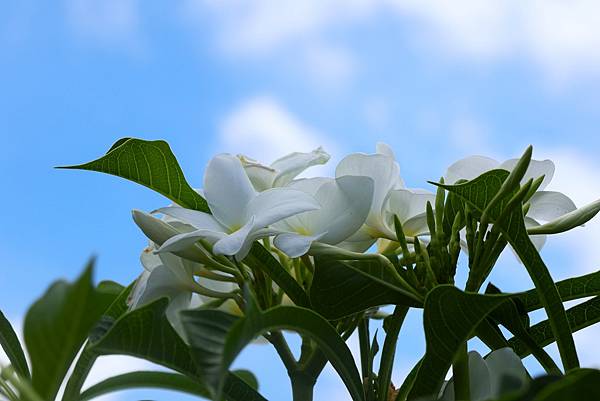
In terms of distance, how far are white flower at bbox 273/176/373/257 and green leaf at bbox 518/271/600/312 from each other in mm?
197

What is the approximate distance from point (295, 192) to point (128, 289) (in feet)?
0.86

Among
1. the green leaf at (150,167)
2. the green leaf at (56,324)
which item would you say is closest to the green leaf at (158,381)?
the green leaf at (150,167)

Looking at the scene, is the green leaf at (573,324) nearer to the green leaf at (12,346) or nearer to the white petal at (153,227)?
the white petal at (153,227)

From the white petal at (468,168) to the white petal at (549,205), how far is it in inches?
2.3

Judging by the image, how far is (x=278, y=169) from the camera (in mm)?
839

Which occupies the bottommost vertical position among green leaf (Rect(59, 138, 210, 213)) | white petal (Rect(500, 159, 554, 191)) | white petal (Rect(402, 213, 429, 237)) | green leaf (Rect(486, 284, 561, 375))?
green leaf (Rect(486, 284, 561, 375))

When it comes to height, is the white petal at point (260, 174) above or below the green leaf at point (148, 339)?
above

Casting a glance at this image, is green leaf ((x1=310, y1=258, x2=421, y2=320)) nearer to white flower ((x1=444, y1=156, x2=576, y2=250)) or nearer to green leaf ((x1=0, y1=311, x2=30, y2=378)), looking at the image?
white flower ((x1=444, y1=156, x2=576, y2=250))

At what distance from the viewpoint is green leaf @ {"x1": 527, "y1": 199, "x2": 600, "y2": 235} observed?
29.0 inches

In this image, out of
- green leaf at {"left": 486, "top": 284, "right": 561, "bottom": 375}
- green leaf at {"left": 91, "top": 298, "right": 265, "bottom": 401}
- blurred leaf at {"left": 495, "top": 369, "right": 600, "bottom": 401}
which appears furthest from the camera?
green leaf at {"left": 486, "top": 284, "right": 561, "bottom": 375}

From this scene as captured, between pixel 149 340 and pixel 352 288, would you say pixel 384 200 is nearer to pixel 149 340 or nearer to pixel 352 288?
pixel 352 288

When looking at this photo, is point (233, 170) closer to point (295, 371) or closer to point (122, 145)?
point (122, 145)

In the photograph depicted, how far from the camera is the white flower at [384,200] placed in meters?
0.76

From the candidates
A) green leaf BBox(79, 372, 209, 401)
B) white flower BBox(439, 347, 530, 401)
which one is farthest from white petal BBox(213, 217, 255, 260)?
green leaf BBox(79, 372, 209, 401)
